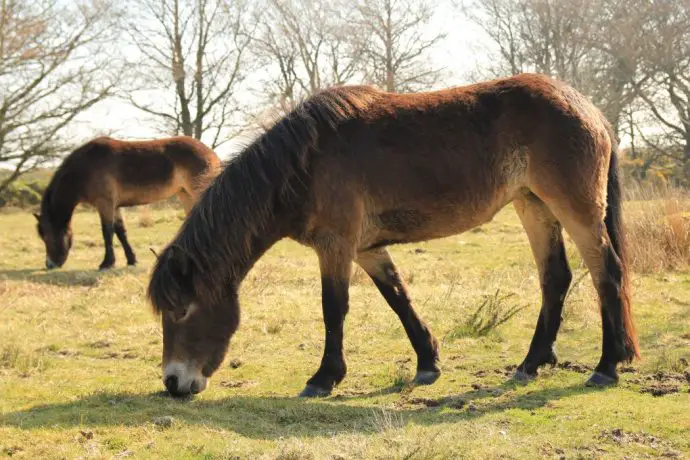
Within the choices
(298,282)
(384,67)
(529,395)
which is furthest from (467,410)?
(384,67)

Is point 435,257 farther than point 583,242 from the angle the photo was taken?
Yes

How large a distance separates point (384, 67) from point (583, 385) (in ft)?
85.6

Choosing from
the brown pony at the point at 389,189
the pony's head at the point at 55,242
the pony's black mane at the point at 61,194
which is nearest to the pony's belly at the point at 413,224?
the brown pony at the point at 389,189

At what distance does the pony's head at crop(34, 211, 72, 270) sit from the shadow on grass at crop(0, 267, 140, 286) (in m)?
0.39

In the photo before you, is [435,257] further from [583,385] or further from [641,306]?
[583,385]

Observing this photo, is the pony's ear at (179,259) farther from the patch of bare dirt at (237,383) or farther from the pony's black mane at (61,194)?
the pony's black mane at (61,194)

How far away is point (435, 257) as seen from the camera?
13.3m

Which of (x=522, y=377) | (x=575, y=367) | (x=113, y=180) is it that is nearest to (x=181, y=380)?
(x=522, y=377)

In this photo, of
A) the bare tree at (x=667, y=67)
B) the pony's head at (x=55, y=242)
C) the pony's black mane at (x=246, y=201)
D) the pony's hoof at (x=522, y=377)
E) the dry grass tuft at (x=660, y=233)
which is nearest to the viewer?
the pony's black mane at (x=246, y=201)

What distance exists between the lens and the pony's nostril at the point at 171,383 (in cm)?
477

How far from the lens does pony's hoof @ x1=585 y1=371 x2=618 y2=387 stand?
5082mm

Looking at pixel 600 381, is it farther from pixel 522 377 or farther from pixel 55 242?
pixel 55 242

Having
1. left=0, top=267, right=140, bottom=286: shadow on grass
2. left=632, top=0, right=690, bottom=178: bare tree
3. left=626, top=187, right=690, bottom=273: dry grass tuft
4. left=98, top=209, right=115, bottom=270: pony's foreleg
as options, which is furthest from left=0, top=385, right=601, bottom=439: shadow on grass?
left=632, top=0, right=690, bottom=178: bare tree

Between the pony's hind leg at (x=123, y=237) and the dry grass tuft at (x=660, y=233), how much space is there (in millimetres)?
9515
